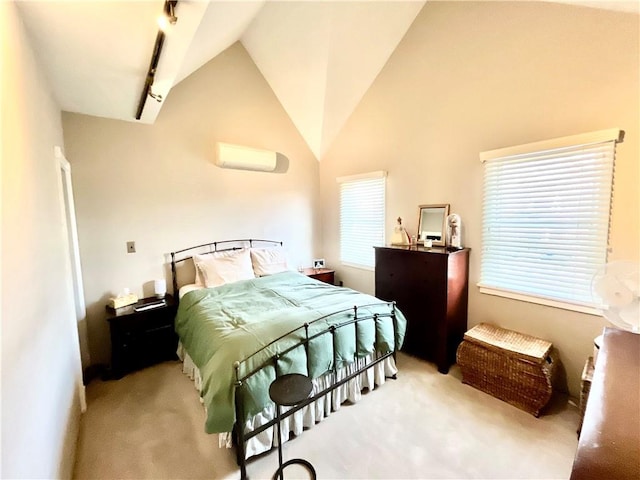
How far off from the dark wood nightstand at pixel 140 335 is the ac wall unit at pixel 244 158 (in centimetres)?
172

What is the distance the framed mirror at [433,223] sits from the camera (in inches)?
114

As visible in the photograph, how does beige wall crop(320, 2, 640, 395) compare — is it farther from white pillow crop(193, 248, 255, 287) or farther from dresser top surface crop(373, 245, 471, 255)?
white pillow crop(193, 248, 255, 287)

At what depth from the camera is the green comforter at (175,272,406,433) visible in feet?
5.29

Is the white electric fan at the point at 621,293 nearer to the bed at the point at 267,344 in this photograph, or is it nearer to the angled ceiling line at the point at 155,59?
the bed at the point at 267,344

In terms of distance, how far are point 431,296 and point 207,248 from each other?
2.61 m

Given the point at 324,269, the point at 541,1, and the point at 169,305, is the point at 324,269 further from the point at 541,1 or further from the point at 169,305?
the point at 541,1

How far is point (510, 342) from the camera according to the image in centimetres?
228

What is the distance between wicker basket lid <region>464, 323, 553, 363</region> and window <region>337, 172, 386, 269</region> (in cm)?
154

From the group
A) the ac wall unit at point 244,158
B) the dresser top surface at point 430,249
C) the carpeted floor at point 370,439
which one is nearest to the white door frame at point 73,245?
the carpeted floor at point 370,439

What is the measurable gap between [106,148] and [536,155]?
3.90 meters

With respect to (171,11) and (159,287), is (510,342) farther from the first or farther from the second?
(159,287)

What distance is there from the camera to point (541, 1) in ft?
7.00

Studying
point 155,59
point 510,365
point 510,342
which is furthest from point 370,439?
point 155,59

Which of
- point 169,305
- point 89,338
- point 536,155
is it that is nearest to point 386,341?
point 536,155
